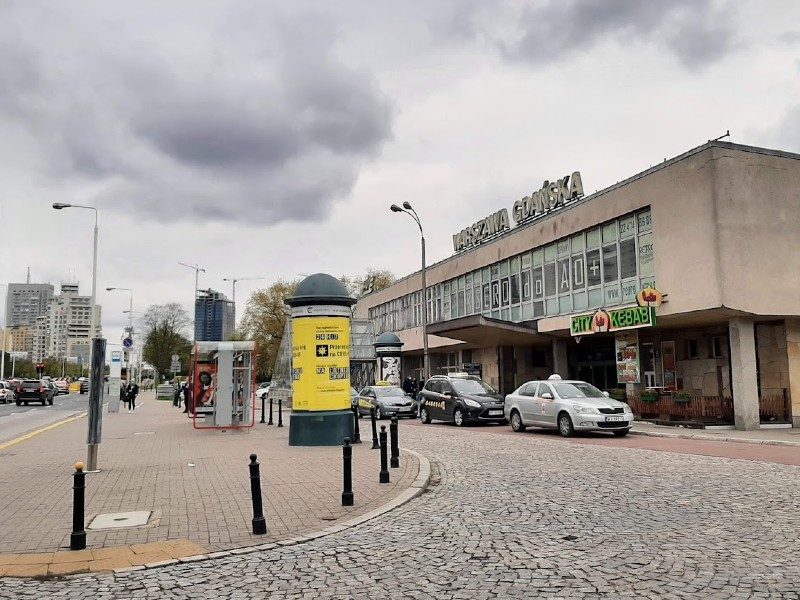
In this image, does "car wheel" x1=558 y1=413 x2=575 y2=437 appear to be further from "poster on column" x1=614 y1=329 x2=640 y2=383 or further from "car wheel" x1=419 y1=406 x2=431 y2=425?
"poster on column" x1=614 y1=329 x2=640 y2=383

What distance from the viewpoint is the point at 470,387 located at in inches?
971

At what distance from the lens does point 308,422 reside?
16.2 meters

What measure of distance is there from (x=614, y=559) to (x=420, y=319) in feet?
140

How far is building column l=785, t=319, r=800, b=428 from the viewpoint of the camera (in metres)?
21.6

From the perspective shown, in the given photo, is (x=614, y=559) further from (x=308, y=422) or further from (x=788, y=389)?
(x=788, y=389)

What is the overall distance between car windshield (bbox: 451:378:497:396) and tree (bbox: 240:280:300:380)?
180ft

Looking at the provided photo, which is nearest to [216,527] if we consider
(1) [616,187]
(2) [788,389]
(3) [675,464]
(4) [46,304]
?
(3) [675,464]

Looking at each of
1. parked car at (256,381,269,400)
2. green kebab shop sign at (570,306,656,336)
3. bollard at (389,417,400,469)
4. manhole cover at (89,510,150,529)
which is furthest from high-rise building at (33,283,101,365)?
manhole cover at (89,510,150,529)

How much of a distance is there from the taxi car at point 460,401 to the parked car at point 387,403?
3.10 meters

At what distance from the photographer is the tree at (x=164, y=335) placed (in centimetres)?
8962

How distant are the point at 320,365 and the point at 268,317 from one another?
209ft

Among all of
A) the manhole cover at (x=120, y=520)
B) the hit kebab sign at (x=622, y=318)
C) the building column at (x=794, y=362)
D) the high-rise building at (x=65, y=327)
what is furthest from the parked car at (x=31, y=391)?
the high-rise building at (x=65, y=327)

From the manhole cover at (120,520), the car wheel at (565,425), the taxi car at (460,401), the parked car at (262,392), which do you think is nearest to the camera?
the manhole cover at (120,520)

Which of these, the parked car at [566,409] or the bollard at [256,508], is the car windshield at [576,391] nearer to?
the parked car at [566,409]
